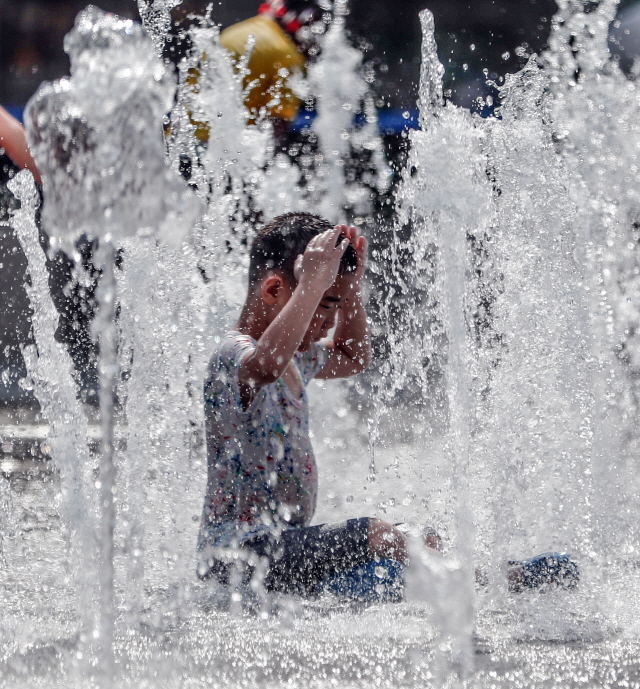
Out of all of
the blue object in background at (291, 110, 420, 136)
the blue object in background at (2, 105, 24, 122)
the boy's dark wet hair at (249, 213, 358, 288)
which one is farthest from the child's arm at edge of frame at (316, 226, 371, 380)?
the blue object in background at (2, 105, 24, 122)

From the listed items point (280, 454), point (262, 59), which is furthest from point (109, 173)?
point (262, 59)

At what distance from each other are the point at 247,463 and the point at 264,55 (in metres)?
4.09

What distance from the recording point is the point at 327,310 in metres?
2.27

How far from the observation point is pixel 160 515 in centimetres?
305

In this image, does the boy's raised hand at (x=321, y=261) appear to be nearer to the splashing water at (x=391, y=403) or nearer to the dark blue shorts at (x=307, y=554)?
the splashing water at (x=391, y=403)

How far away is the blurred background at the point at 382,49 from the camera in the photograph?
10.3 metres

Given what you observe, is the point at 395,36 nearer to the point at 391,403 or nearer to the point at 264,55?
the point at 264,55

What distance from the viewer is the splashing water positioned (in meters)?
1.76

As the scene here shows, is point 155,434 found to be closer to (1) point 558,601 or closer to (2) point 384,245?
(1) point 558,601

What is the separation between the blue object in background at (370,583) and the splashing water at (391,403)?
0.14 feet

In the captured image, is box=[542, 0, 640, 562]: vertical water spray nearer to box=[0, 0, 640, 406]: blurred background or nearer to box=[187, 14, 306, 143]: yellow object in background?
box=[187, 14, 306, 143]: yellow object in background

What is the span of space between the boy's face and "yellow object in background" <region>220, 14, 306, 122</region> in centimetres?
357

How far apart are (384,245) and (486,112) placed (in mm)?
2080

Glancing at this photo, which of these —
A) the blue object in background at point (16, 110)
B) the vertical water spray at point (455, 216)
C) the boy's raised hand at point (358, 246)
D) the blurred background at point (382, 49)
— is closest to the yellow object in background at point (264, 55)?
the vertical water spray at point (455, 216)
